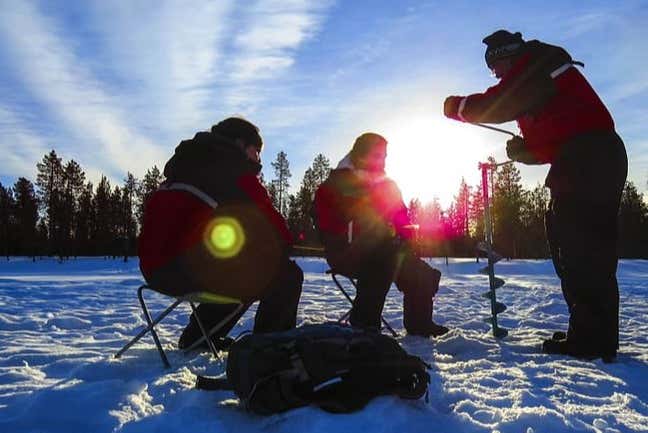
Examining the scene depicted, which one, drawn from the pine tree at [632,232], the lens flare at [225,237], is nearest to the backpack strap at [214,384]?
the lens flare at [225,237]

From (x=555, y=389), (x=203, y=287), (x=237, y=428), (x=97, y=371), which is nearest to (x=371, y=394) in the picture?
(x=237, y=428)

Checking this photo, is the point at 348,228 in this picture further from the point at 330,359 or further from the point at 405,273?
the point at 330,359

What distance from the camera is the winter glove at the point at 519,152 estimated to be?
362cm

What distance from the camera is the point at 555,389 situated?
7.82ft

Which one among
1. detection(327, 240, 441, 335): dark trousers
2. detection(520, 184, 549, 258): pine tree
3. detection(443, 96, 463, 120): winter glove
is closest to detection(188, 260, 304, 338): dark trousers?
detection(327, 240, 441, 335): dark trousers

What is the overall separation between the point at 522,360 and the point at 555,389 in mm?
718

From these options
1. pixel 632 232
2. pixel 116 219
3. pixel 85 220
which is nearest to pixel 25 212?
pixel 85 220

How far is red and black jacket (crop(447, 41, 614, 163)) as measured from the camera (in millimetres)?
3273

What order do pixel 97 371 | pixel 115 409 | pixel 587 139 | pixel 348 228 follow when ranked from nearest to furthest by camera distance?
pixel 115 409, pixel 97 371, pixel 587 139, pixel 348 228

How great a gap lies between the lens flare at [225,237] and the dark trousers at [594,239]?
2.26 meters

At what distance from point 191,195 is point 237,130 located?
632 mm

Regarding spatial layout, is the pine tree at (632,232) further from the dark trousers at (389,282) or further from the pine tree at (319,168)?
the dark trousers at (389,282)

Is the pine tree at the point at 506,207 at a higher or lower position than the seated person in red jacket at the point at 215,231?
higher

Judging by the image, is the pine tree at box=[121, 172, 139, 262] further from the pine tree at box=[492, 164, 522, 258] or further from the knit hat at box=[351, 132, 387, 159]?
the knit hat at box=[351, 132, 387, 159]
